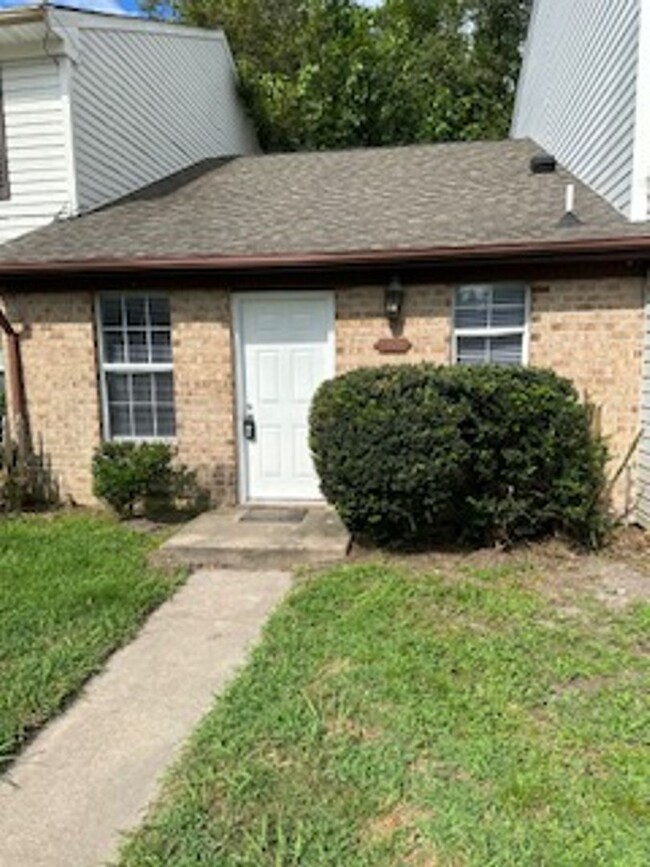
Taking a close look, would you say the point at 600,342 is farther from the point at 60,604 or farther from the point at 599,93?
the point at 60,604

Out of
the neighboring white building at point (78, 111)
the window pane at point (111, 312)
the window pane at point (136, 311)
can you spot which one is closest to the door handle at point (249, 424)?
the window pane at point (136, 311)

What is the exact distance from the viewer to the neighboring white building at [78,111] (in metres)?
8.34

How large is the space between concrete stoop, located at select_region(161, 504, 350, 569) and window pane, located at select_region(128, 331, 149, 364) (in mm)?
1843

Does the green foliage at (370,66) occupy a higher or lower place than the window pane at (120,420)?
higher

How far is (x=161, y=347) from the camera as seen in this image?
24.1 ft

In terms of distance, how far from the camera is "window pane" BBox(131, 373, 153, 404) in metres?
7.41

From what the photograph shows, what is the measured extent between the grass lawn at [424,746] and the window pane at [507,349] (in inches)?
109

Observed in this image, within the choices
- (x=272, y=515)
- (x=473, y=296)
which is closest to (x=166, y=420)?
(x=272, y=515)

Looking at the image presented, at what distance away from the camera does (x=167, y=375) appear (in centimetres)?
736

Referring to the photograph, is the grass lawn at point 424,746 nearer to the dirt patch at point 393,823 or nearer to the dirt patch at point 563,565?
the dirt patch at point 393,823

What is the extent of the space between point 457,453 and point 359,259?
2180 millimetres

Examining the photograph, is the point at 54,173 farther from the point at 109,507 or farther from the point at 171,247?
the point at 109,507

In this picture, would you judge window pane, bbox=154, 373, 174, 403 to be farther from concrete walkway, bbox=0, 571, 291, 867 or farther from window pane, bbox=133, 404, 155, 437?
concrete walkway, bbox=0, 571, 291, 867

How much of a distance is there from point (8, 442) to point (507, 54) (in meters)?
21.0
